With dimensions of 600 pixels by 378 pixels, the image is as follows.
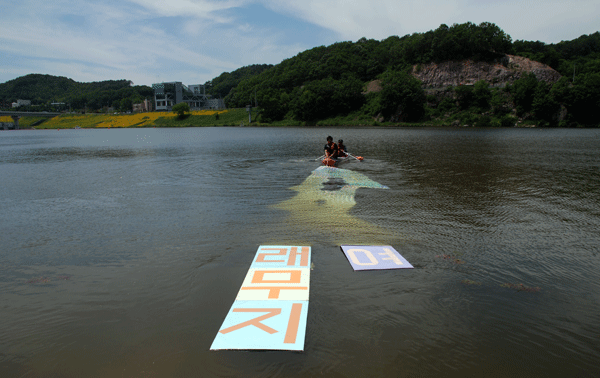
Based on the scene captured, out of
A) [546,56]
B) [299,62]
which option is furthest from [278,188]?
[299,62]

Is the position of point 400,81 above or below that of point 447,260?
above

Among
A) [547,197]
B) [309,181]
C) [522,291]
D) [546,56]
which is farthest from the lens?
[546,56]

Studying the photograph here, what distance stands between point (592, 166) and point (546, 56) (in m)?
110

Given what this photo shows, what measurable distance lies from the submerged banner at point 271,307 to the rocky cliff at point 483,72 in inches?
4147

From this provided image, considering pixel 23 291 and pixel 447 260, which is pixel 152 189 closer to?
pixel 23 291

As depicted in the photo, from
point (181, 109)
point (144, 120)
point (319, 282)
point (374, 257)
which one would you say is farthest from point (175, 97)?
point (319, 282)

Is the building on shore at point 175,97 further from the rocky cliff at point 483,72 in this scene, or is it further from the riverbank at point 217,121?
the rocky cliff at point 483,72

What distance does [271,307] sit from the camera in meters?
5.18

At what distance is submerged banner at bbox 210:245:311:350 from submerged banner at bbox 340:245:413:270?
33.9 inches

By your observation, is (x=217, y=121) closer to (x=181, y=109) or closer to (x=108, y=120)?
(x=181, y=109)

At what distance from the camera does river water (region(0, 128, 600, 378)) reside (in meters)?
4.07

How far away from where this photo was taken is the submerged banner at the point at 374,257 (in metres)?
6.50

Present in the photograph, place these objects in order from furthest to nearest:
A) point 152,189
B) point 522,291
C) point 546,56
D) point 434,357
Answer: point 546,56 → point 152,189 → point 522,291 → point 434,357

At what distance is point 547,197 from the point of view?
12.3 metres
